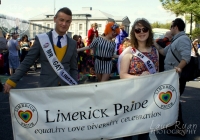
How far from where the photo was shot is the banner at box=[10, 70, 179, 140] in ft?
9.98

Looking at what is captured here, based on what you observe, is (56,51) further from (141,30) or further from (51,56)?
(141,30)

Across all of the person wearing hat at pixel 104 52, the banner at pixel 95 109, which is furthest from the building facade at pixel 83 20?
the banner at pixel 95 109

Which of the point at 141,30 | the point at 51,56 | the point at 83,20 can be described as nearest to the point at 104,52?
the point at 141,30

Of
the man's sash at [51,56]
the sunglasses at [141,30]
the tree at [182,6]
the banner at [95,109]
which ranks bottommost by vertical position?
the banner at [95,109]

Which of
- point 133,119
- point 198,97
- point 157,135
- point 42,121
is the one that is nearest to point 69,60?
point 42,121

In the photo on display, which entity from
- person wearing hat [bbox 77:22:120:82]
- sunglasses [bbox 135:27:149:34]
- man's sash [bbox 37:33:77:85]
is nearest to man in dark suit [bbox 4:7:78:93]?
man's sash [bbox 37:33:77:85]

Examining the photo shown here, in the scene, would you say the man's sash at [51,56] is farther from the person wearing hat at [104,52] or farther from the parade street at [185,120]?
the person wearing hat at [104,52]

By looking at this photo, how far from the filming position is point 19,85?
379 inches

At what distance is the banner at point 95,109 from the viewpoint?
3043mm

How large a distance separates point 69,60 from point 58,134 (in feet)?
2.82

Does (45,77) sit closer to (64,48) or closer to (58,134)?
(64,48)

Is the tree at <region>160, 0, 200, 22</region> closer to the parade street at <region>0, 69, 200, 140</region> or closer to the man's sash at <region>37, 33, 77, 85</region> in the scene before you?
the parade street at <region>0, 69, 200, 140</region>

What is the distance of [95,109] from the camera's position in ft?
10.3

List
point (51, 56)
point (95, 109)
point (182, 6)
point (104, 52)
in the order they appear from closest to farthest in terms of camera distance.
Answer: point (95, 109), point (51, 56), point (104, 52), point (182, 6)
